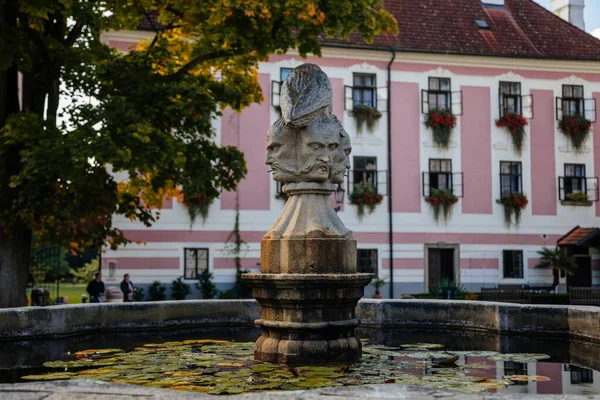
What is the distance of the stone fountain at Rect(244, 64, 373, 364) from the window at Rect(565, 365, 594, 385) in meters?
1.80

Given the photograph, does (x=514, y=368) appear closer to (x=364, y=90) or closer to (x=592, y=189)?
(x=364, y=90)

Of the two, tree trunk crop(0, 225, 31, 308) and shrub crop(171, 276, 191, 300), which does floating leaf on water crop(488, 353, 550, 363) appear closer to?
tree trunk crop(0, 225, 31, 308)

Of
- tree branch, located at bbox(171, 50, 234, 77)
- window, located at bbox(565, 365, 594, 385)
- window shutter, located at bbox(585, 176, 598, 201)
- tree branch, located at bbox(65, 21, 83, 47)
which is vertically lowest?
window, located at bbox(565, 365, 594, 385)

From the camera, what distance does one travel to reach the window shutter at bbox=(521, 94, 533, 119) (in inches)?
1139

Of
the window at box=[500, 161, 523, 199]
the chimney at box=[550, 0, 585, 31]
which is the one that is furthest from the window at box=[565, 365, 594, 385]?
the chimney at box=[550, 0, 585, 31]

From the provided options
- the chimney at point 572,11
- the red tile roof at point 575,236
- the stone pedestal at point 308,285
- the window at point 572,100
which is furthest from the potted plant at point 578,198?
the stone pedestal at point 308,285

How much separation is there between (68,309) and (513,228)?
22683 millimetres

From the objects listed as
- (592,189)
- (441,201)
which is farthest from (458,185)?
(592,189)

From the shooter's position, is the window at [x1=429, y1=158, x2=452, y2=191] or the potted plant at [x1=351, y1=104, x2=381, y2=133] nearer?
the potted plant at [x1=351, y1=104, x2=381, y2=133]

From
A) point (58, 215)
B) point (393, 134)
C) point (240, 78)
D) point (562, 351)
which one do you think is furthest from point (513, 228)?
point (562, 351)

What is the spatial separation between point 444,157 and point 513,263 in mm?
4785

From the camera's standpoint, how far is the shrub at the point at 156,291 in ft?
81.7

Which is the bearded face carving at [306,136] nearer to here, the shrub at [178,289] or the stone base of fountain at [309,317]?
the stone base of fountain at [309,317]

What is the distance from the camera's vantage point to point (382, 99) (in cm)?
2794
